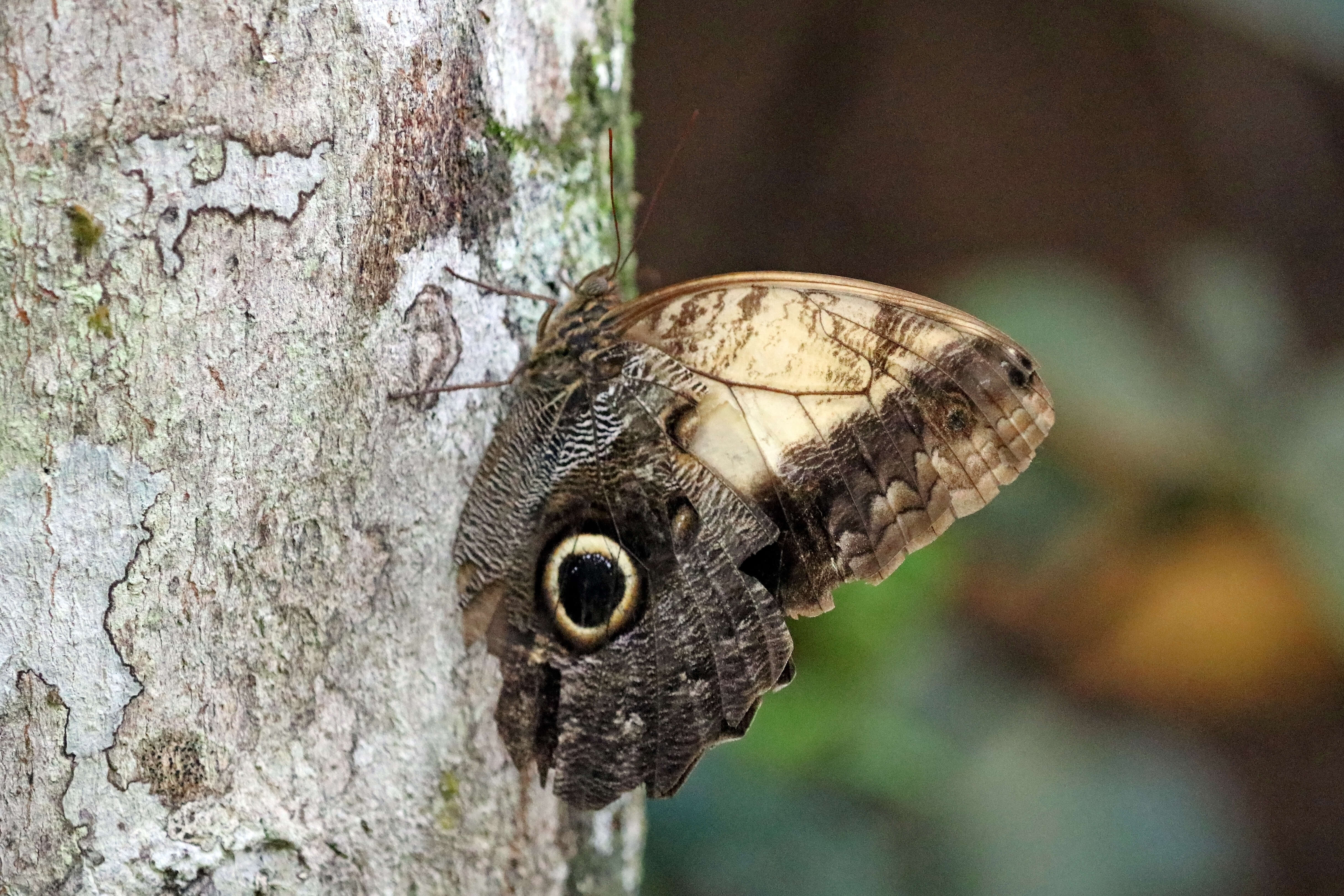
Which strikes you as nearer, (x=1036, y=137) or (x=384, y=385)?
(x=384, y=385)

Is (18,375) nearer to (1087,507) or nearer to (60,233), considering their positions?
(60,233)

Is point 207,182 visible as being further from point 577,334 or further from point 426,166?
point 577,334

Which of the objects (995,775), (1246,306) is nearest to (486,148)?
(995,775)

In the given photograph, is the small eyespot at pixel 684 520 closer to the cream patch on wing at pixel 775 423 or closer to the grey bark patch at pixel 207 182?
the cream patch on wing at pixel 775 423

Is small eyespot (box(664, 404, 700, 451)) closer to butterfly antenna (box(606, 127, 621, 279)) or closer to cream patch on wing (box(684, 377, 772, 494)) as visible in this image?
cream patch on wing (box(684, 377, 772, 494))

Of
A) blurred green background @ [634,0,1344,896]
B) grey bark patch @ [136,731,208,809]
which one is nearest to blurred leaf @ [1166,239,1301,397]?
blurred green background @ [634,0,1344,896]
